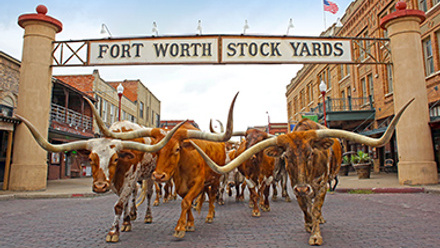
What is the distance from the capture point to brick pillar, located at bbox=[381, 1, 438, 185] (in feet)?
40.0

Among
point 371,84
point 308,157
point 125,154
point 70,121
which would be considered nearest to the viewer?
point 308,157

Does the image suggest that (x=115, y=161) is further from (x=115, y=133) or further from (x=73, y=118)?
(x=73, y=118)

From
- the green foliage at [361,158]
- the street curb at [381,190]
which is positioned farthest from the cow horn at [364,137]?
the green foliage at [361,158]

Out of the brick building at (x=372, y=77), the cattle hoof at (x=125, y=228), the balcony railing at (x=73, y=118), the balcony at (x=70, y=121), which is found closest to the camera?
the cattle hoof at (x=125, y=228)

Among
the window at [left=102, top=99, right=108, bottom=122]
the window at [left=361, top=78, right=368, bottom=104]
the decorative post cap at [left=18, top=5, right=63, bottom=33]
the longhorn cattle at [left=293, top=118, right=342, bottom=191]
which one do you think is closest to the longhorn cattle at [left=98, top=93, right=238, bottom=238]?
the longhorn cattle at [left=293, top=118, right=342, bottom=191]

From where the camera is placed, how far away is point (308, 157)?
4.48m

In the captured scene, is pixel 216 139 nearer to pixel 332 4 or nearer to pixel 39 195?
pixel 39 195

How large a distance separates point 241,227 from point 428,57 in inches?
648

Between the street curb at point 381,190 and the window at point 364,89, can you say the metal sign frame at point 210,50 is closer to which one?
the street curb at point 381,190

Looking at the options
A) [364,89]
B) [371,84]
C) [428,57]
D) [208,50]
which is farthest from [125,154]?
[364,89]

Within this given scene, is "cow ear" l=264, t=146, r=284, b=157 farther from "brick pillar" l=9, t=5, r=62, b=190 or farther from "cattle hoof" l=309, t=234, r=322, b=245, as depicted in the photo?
"brick pillar" l=9, t=5, r=62, b=190

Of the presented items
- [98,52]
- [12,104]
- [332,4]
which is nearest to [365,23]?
[332,4]

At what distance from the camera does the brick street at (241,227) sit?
4812 millimetres

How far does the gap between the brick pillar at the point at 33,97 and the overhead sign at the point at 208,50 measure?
6.78ft
